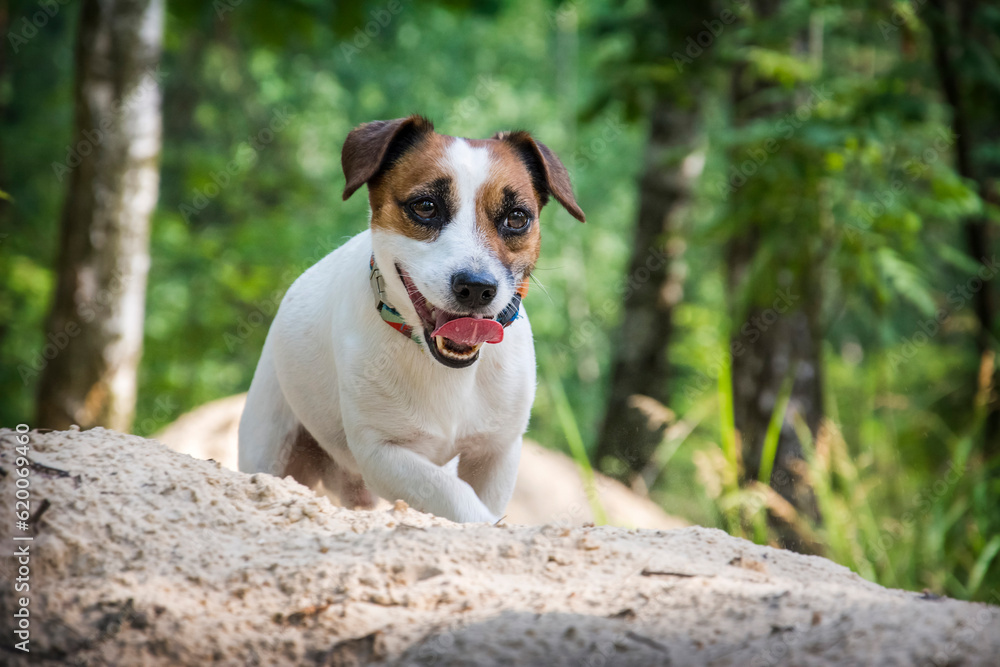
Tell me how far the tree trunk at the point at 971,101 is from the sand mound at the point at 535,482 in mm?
2515

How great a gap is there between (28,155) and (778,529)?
38.4ft

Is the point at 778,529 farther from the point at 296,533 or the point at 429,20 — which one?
the point at 429,20

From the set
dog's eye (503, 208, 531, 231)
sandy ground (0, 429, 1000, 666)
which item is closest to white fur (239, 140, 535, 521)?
dog's eye (503, 208, 531, 231)

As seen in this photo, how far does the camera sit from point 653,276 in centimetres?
958

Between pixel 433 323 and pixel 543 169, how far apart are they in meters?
0.85

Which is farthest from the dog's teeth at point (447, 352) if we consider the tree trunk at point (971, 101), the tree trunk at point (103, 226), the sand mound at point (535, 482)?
the tree trunk at point (103, 226)

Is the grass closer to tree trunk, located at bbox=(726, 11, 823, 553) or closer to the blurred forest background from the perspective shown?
the blurred forest background

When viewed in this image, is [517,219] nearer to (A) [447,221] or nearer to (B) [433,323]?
(A) [447,221]

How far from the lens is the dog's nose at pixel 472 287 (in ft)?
9.76

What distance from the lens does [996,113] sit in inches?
252

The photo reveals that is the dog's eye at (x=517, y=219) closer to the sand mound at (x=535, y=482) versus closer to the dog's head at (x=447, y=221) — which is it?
the dog's head at (x=447, y=221)

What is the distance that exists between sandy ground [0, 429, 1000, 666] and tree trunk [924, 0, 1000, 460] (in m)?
4.14

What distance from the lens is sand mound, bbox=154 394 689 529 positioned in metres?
6.73

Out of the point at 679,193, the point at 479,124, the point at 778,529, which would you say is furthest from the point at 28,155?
the point at 778,529
